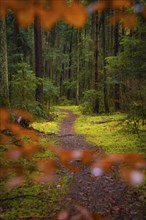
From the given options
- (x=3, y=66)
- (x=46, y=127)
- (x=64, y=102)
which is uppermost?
(x=3, y=66)

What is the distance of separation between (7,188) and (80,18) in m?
4.97

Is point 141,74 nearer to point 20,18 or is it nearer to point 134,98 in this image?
point 134,98

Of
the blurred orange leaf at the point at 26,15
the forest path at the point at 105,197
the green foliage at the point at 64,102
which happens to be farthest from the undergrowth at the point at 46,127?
the green foliage at the point at 64,102

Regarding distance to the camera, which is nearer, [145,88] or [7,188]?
[7,188]

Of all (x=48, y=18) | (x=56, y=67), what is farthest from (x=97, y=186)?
(x=56, y=67)

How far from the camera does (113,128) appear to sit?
13305 millimetres

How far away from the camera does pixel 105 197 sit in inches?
222

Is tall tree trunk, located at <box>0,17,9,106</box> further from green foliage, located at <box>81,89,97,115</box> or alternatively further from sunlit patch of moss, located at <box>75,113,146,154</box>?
green foliage, located at <box>81,89,97,115</box>

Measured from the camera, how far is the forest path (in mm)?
5000

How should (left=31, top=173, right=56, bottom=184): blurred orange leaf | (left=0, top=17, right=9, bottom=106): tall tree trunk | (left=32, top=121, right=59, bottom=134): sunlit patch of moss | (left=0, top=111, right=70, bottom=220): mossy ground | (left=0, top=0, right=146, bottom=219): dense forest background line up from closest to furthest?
(left=0, top=0, right=146, bottom=219): dense forest background, (left=0, top=111, right=70, bottom=220): mossy ground, (left=31, top=173, right=56, bottom=184): blurred orange leaf, (left=0, top=17, right=9, bottom=106): tall tree trunk, (left=32, top=121, right=59, bottom=134): sunlit patch of moss

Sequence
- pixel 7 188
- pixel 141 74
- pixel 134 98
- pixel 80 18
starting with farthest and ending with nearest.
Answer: pixel 141 74
pixel 134 98
pixel 7 188
pixel 80 18

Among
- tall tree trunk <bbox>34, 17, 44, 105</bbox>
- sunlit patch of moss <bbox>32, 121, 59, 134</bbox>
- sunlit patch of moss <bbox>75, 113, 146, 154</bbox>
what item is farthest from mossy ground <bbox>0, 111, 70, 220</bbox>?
tall tree trunk <bbox>34, 17, 44, 105</bbox>

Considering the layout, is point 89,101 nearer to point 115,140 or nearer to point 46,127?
point 46,127

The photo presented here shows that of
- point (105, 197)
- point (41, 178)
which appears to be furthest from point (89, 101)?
point (105, 197)
